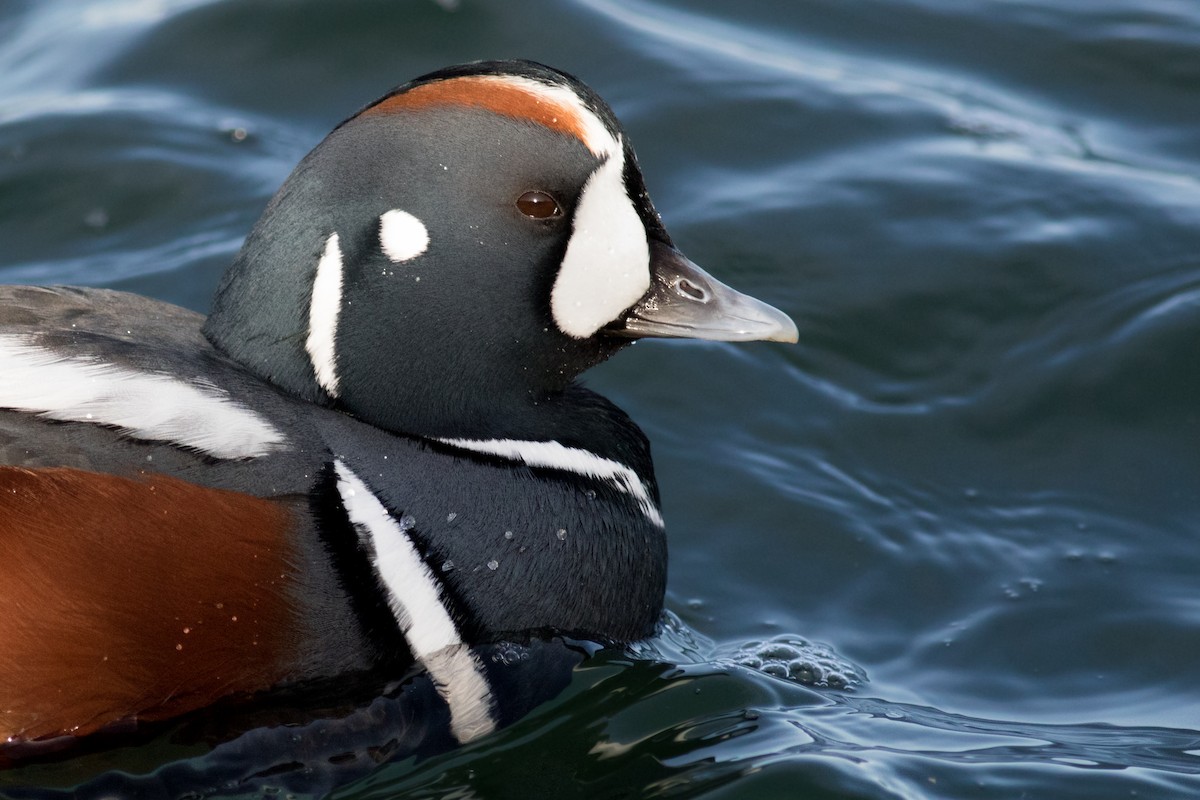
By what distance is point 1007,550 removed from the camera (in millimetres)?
5098

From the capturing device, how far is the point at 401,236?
153 inches

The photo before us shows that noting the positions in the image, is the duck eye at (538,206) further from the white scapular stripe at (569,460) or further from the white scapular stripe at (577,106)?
the white scapular stripe at (569,460)

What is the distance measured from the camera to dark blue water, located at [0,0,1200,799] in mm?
4125

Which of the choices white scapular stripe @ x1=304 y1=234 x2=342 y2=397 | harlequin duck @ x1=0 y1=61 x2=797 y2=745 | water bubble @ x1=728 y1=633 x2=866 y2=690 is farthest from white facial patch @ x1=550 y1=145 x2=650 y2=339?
water bubble @ x1=728 y1=633 x2=866 y2=690

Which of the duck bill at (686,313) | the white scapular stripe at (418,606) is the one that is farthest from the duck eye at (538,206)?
the white scapular stripe at (418,606)

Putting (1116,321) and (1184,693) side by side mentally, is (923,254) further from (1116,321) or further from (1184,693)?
(1184,693)

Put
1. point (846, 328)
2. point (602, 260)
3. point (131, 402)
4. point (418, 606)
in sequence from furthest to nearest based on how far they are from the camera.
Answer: point (846, 328) < point (602, 260) < point (418, 606) < point (131, 402)

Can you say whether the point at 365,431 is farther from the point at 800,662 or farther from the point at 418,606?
the point at 800,662

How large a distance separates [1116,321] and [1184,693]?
192 cm

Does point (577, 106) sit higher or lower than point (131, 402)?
higher

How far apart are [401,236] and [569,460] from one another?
785 millimetres

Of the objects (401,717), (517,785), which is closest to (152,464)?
(401,717)

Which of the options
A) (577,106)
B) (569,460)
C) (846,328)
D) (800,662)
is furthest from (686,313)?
(846,328)

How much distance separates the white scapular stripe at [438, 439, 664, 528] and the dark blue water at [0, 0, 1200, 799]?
1.46ft
